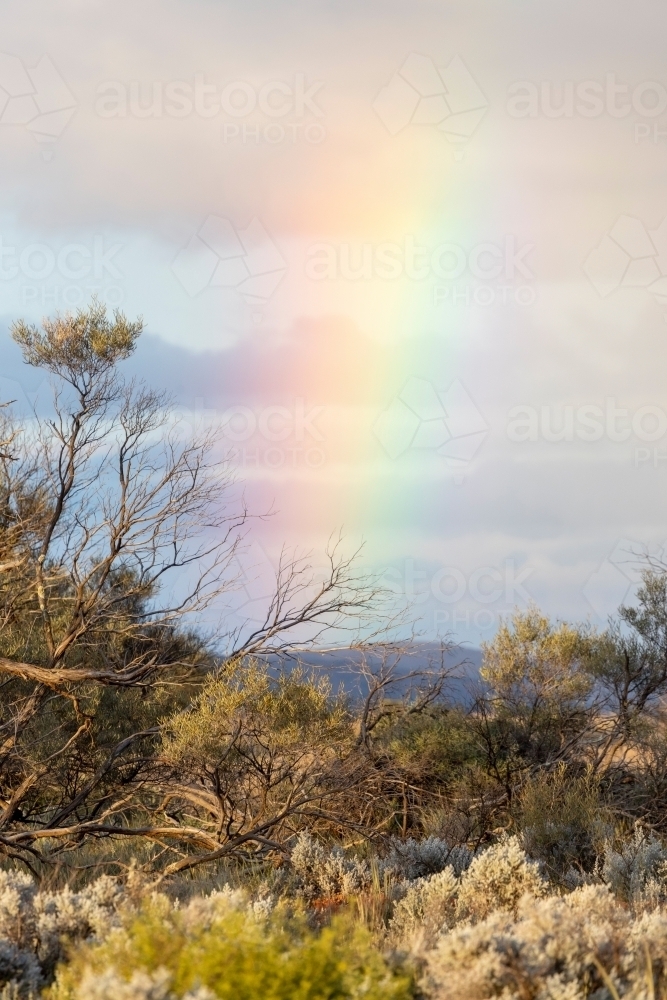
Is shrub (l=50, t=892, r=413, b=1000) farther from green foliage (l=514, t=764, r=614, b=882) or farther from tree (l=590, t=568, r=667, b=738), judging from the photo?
tree (l=590, t=568, r=667, b=738)

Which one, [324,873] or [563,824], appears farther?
[563,824]

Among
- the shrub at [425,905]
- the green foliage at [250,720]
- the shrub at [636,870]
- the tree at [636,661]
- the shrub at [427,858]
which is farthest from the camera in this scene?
the tree at [636,661]

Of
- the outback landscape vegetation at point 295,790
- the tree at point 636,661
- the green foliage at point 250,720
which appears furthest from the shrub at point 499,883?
the tree at point 636,661

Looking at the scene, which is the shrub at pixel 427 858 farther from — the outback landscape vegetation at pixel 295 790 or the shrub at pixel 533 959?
the shrub at pixel 533 959

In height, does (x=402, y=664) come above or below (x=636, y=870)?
above

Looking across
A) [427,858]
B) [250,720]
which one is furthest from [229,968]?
[250,720]

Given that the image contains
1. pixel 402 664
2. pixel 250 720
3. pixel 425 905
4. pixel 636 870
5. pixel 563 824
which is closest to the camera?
pixel 425 905

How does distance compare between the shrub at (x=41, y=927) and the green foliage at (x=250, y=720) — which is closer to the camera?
the shrub at (x=41, y=927)

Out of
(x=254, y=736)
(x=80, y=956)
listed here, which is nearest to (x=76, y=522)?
(x=254, y=736)

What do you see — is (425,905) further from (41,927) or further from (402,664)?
(402,664)

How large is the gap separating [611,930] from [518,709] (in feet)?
33.1

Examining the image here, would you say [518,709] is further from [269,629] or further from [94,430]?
[94,430]

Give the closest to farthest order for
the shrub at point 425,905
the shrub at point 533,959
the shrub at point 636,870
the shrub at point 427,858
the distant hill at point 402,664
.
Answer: the shrub at point 533,959 → the shrub at point 425,905 → the shrub at point 636,870 → the shrub at point 427,858 → the distant hill at point 402,664

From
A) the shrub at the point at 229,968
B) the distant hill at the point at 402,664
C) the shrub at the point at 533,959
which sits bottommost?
the shrub at the point at 533,959
